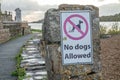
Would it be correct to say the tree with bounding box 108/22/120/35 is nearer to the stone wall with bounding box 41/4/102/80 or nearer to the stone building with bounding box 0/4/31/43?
the stone building with bounding box 0/4/31/43

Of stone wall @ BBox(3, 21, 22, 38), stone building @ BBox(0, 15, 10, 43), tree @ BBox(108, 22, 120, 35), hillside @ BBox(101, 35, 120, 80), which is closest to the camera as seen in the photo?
hillside @ BBox(101, 35, 120, 80)

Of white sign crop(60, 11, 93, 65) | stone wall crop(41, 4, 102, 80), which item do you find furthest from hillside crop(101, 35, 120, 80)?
white sign crop(60, 11, 93, 65)

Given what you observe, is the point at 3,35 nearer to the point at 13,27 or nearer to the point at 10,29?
the point at 10,29

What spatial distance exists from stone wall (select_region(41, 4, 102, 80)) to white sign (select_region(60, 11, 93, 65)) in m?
0.08

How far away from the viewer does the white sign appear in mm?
5363

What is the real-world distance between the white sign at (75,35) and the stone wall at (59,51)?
0.25 ft

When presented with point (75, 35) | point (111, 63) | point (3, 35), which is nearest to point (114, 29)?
point (3, 35)

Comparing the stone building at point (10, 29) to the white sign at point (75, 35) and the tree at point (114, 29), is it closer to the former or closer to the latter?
the tree at point (114, 29)

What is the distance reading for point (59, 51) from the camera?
5418mm

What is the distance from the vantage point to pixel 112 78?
7922 millimetres

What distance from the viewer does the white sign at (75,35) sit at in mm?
5363

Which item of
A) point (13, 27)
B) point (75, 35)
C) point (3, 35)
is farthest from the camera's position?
point (13, 27)

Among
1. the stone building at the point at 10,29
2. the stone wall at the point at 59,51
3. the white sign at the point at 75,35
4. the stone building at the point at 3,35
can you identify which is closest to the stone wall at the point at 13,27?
the stone building at the point at 10,29

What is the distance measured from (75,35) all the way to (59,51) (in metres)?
0.35
